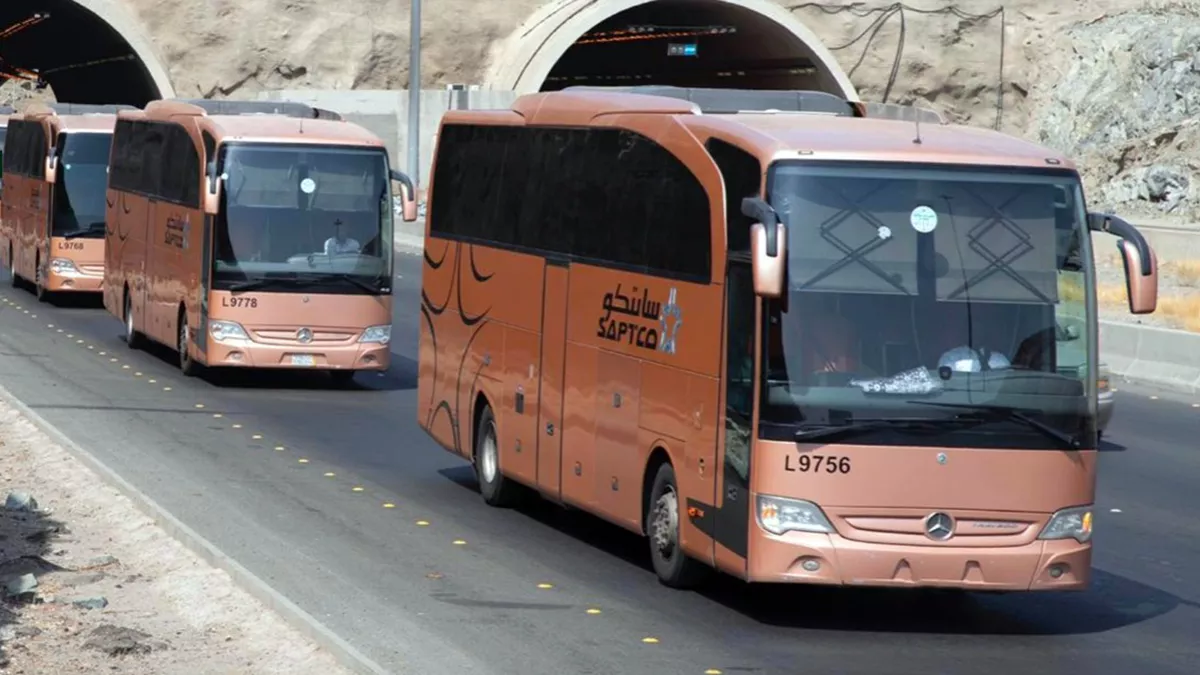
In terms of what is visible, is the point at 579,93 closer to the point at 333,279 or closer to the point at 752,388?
the point at 752,388

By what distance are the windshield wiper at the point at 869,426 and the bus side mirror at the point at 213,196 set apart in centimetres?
1366

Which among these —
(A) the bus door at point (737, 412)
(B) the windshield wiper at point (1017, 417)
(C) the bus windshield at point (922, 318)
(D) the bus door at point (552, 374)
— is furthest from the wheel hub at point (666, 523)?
(B) the windshield wiper at point (1017, 417)

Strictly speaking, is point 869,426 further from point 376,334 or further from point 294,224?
point 294,224

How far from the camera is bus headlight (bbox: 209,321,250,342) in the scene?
23781 millimetres

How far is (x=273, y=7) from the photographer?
201ft

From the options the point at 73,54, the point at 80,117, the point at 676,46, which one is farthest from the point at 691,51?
the point at 80,117

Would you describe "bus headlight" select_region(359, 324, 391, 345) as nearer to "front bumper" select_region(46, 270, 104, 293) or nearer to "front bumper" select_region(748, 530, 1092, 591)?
"front bumper" select_region(46, 270, 104, 293)

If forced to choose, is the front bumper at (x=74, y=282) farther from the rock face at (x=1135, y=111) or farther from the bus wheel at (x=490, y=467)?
the rock face at (x=1135, y=111)

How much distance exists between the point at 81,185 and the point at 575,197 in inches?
853

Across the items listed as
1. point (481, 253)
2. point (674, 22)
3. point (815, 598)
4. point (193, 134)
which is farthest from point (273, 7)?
point (815, 598)

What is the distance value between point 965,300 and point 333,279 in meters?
13.3

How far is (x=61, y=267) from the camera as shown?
33812 millimetres

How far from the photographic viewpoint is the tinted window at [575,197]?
13.0 meters

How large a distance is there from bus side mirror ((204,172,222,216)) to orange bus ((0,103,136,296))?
31.4 feet
